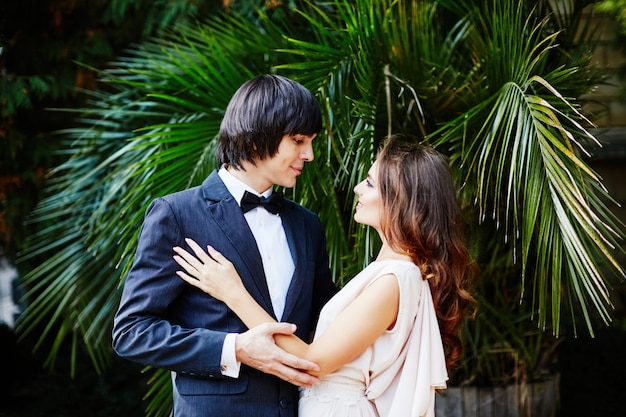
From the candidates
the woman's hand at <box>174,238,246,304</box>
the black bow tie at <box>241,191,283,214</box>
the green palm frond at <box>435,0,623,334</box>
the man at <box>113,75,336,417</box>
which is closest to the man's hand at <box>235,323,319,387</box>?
the man at <box>113,75,336,417</box>

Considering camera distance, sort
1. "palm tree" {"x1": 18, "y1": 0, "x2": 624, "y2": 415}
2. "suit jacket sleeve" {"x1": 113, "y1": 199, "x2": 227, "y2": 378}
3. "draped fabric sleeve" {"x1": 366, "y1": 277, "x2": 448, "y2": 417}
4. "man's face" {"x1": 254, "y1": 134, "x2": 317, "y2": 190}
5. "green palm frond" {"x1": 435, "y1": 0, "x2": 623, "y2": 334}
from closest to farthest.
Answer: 1. "suit jacket sleeve" {"x1": 113, "y1": 199, "x2": 227, "y2": 378}
2. "draped fabric sleeve" {"x1": 366, "y1": 277, "x2": 448, "y2": 417}
3. "man's face" {"x1": 254, "y1": 134, "x2": 317, "y2": 190}
4. "green palm frond" {"x1": 435, "y1": 0, "x2": 623, "y2": 334}
5. "palm tree" {"x1": 18, "y1": 0, "x2": 624, "y2": 415}

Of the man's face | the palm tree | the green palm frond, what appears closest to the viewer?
the man's face

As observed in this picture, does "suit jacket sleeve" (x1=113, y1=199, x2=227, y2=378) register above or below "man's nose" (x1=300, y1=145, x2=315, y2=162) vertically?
below

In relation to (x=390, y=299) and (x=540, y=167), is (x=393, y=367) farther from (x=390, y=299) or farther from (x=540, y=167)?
(x=540, y=167)

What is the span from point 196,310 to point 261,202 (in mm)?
336

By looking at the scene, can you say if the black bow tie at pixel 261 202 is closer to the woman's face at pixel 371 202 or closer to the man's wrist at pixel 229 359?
the woman's face at pixel 371 202

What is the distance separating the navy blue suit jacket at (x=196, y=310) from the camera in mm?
1778

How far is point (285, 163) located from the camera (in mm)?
2020

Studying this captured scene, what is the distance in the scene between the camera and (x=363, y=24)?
9.20 ft

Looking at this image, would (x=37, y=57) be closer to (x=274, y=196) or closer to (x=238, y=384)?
(x=274, y=196)

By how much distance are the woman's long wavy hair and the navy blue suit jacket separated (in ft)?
0.91

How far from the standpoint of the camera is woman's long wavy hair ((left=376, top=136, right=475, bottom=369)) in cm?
197

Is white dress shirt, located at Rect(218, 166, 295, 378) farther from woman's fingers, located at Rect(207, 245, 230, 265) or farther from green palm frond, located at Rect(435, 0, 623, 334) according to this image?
green palm frond, located at Rect(435, 0, 623, 334)

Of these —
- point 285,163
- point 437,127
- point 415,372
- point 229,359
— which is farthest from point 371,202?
point 437,127
